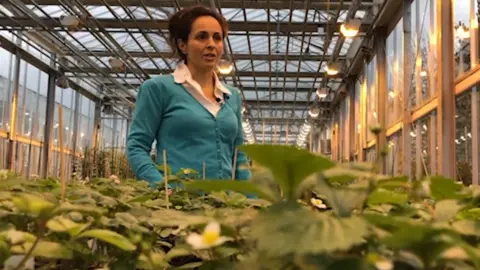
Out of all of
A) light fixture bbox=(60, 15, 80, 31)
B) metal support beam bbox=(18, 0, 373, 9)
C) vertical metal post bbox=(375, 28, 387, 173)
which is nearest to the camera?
light fixture bbox=(60, 15, 80, 31)

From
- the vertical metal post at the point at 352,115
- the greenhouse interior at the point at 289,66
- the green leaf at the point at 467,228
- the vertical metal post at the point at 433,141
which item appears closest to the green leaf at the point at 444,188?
the green leaf at the point at 467,228

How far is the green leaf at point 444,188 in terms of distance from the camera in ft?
2.12

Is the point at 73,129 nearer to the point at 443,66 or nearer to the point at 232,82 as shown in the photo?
the point at 232,82

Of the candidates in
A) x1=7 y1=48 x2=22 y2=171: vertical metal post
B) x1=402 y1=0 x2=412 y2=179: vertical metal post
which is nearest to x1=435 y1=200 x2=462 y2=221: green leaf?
x1=402 y1=0 x2=412 y2=179: vertical metal post

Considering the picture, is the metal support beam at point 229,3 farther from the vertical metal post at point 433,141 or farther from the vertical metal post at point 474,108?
the vertical metal post at point 474,108

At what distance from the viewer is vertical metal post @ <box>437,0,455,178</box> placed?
276 inches

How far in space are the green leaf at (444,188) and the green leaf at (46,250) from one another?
38cm

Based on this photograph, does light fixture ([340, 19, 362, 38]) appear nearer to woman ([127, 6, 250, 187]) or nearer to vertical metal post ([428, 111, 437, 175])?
vertical metal post ([428, 111, 437, 175])

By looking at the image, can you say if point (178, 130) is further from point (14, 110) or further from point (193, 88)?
point (14, 110)

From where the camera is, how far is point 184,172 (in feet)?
4.55

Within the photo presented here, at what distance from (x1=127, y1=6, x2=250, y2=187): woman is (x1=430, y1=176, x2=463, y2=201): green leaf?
1.09 metres

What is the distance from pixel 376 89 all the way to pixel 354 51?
2.10m

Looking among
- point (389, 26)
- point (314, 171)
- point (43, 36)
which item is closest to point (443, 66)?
point (389, 26)

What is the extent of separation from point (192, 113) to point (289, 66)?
13241 millimetres
